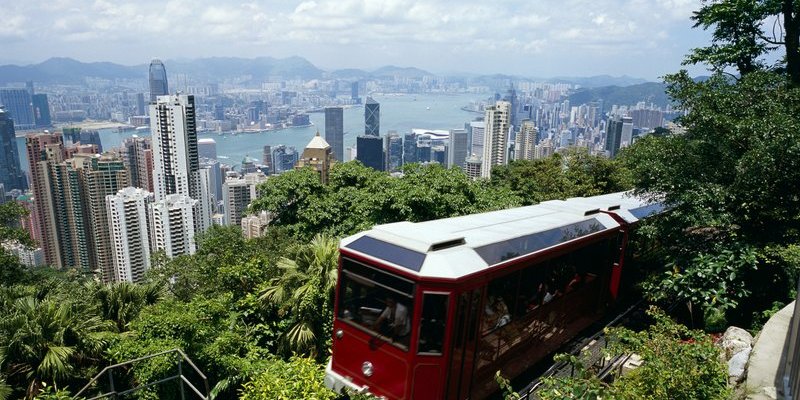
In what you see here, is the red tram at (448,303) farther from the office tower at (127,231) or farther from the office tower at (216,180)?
the office tower at (216,180)

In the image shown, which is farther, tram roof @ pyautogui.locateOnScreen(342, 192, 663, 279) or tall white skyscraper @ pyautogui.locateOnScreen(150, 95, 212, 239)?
tall white skyscraper @ pyautogui.locateOnScreen(150, 95, 212, 239)

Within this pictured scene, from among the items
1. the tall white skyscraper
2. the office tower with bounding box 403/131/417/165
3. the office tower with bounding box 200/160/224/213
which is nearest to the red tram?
the tall white skyscraper

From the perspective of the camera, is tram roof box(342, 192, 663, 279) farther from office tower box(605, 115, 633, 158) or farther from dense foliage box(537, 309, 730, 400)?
office tower box(605, 115, 633, 158)

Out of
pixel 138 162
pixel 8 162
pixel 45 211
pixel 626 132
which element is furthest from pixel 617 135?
pixel 8 162

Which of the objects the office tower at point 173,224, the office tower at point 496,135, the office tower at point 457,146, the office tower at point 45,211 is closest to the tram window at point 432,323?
the office tower at point 173,224

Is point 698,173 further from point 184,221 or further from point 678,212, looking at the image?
point 184,221

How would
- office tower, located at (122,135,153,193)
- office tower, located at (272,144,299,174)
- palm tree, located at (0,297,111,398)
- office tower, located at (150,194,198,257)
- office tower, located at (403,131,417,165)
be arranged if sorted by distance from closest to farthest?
palm tree, located at (0,297,111,398)
office tower, located at (150,194,198,257)
office tower, located at (122,135,153,193)
office tower, located at (272,144,299,174)
office tower, located at (403,131,417,165)
